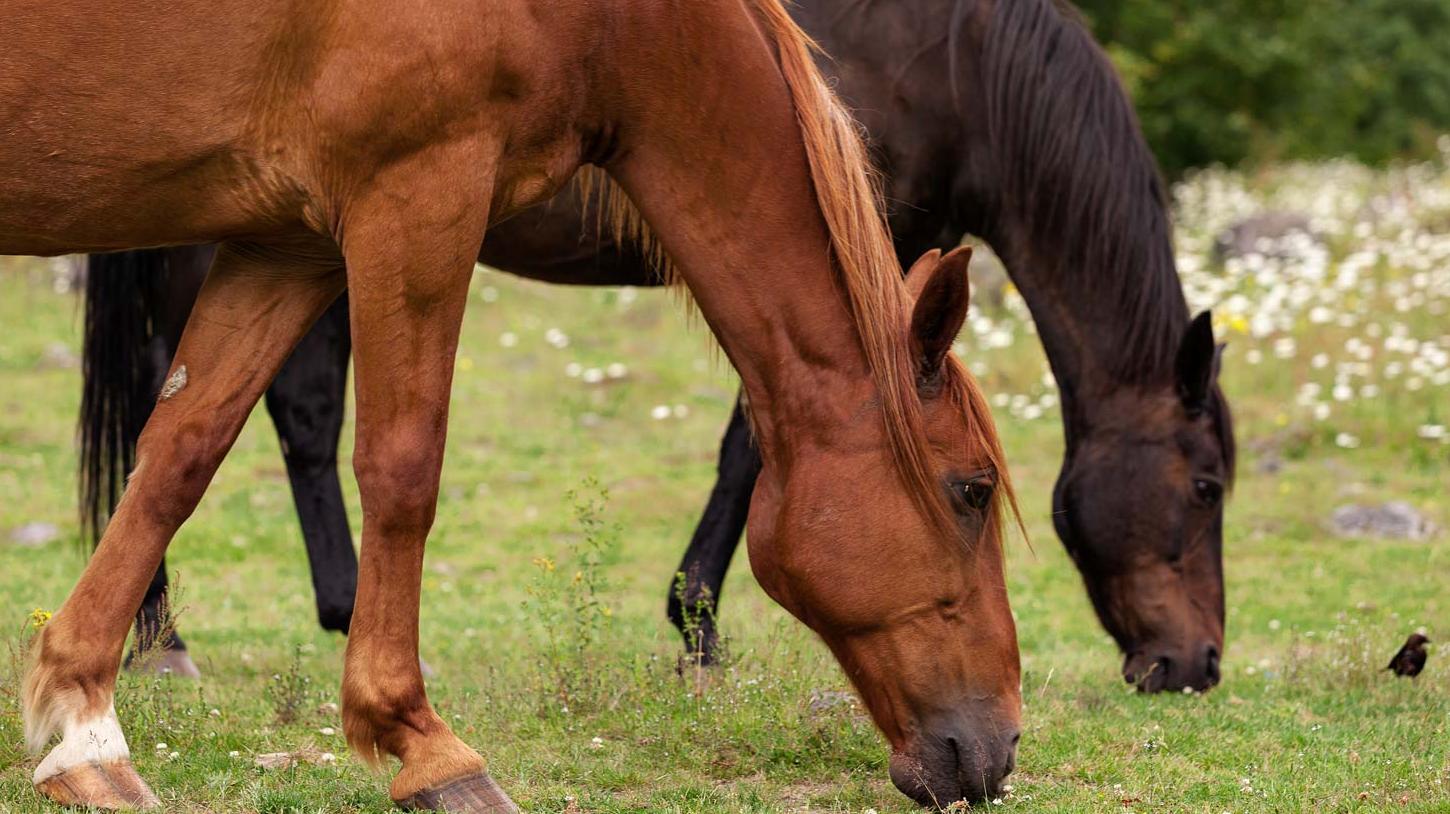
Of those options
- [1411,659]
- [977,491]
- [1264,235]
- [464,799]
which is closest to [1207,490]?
[1411,659]

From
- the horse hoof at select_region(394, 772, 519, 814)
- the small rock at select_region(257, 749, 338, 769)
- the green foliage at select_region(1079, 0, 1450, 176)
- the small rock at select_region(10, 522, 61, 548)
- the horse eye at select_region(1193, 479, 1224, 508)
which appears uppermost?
the horse hoof at select_region(394, 772, 519, 814)

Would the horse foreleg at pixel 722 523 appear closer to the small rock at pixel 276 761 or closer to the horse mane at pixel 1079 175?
Result: the horse mane at pixel 1079 175

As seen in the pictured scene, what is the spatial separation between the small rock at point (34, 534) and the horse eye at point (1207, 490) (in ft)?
19.3

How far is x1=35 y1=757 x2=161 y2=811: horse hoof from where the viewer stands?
3428 mm

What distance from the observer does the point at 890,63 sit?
5199 millimetres

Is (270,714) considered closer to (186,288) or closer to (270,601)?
(186,288)

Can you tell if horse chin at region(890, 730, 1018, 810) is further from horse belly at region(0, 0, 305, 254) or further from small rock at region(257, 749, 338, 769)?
horse belly at region(0, 0, 305, 254)

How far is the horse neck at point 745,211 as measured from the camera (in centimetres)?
355

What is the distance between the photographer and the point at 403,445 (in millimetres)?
3381

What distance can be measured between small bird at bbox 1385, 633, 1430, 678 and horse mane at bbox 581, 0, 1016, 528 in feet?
7.48

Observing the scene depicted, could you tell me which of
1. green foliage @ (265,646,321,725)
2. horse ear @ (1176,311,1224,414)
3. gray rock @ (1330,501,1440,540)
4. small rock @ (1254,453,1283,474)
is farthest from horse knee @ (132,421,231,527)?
small rock @ (1254,453,1283,474)

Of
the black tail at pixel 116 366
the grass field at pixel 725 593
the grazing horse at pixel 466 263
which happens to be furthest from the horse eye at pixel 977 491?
the black tail at pixel 116 366

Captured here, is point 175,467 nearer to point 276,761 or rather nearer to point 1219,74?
point 276,761

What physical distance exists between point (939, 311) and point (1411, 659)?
2690 millimetres
